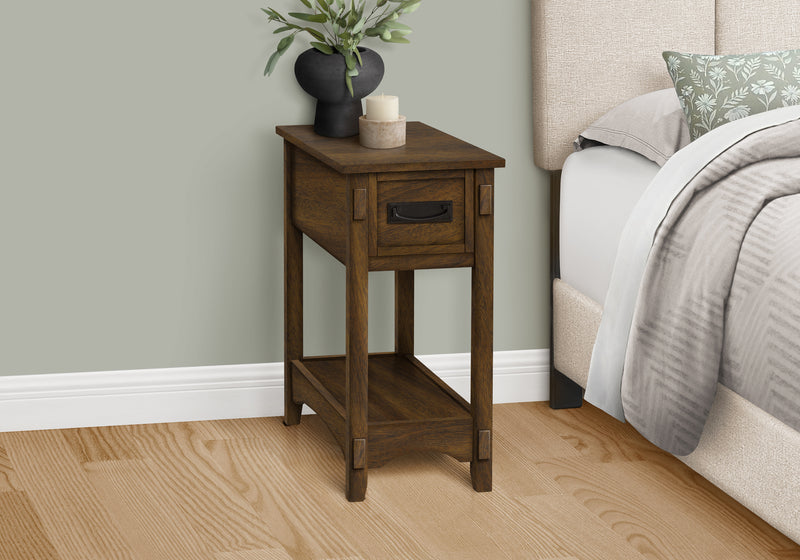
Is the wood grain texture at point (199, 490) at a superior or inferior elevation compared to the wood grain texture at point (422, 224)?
inferior

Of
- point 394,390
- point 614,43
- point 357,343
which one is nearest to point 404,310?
point 394,390

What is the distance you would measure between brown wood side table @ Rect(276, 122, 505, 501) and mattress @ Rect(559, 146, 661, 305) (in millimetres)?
352

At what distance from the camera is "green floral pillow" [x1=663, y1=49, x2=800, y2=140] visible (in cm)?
251

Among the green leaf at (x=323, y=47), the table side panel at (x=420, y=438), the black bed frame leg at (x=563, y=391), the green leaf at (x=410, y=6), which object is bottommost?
the black bed frame leg at (x=563, y=391)

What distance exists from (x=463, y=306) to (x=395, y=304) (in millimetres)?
180

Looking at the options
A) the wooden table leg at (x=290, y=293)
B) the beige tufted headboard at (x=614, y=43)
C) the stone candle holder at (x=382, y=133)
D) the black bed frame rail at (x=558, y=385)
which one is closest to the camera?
the stone candle holder at (x=382, y=133)

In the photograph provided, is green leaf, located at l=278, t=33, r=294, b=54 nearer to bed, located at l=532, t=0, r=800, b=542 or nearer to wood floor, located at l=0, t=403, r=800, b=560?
bed, located at l=532, t=0, r=800, b=542

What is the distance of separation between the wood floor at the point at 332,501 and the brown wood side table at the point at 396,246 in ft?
0.35

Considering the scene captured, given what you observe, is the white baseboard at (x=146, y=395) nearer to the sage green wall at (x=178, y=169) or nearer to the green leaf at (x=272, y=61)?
the sage green wall at (x=178, y=169)

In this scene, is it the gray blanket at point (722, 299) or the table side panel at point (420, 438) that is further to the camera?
the table side panel at point (420, 438)

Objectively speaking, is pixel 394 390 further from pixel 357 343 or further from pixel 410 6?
pixel 410 6

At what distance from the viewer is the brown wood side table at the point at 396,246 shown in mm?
2242

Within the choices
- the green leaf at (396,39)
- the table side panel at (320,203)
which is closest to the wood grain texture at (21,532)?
the table side panel at (320,203)

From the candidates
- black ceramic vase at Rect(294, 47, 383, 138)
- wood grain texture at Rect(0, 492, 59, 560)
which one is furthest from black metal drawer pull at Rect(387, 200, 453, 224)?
wood grain texture at Rect(0, 492, 59, 560)
